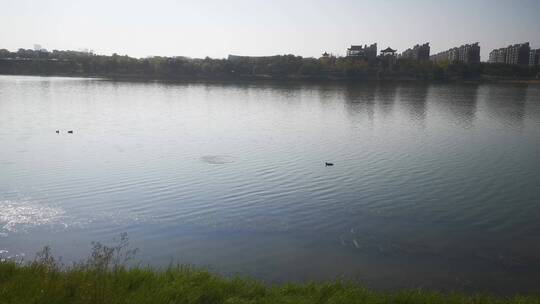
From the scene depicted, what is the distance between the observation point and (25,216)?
12.8 meters

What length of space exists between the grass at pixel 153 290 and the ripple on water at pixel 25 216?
4.98 m

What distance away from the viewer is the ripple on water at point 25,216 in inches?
472

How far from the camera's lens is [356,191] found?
16.1 meters

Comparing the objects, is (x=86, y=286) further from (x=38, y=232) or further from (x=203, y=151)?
(x=203, y=151)

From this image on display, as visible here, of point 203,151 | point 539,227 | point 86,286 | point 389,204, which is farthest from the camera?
point 203,151

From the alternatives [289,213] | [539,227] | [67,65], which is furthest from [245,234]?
[67,65]

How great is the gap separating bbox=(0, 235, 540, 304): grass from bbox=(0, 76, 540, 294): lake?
5.36 ft

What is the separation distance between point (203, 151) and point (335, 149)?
7.02m

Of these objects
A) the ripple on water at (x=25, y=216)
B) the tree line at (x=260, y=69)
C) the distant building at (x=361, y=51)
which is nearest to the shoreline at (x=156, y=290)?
the ripple on water at (x=25, y=216)

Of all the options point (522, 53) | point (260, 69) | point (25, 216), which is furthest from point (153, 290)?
point (522, 53)

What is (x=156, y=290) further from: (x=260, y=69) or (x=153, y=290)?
(x=260, y=69)

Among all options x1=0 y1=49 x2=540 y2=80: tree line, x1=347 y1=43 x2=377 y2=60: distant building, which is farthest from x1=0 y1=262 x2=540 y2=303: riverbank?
x1=347 y1=43 x2=377 y2=60: distant building

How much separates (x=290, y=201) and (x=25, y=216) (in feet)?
25.5

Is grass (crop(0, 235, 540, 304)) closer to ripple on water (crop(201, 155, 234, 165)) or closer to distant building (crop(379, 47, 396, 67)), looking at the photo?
ripple on water (crop(201, 155, 234, 165))
